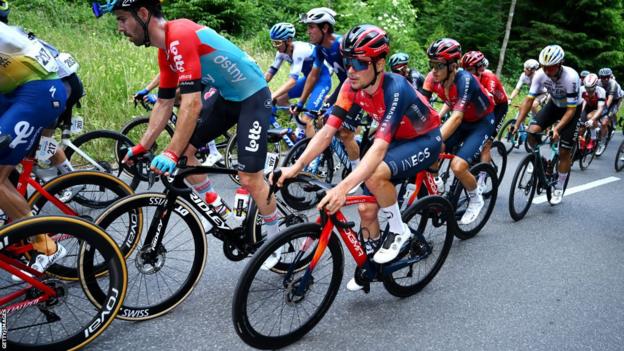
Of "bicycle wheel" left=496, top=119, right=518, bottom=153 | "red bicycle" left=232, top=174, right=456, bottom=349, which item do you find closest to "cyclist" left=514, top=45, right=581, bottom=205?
"bicycle wheel" left=496, top=119, right=518, bottom=153

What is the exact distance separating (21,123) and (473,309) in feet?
12.1

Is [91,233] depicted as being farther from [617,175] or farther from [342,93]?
[617,175]

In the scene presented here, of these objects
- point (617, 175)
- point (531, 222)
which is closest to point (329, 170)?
point (531, 222)

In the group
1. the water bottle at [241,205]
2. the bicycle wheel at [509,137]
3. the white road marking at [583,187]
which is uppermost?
the water bottle at [241,205]

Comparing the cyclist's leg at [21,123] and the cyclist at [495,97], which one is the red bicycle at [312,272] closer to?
the cyclist's leg at [21,123]

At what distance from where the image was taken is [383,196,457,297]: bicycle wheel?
365 cm

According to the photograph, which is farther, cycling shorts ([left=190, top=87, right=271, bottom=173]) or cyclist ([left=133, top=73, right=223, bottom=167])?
cyclist ([left=133, top=73, right=223, bottom=167])

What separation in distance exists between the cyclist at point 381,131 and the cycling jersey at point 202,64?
0.76m

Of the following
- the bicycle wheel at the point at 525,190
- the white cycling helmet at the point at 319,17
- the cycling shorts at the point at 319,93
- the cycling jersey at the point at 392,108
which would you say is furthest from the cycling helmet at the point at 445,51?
the cycling shorts at the point at 319,93

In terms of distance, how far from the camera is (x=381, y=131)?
10.6 ft

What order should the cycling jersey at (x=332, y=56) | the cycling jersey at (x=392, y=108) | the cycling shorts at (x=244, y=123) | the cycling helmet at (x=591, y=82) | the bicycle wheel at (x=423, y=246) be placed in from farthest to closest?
the cycling helmet at (x=591, y=82) < the cycling jersey at (x=332, y=56) < the bicycle wheel at (x=423, y=246) < the cycling shorts at (x=244, y=123) < the cycling jersey at (x=392, y=108)

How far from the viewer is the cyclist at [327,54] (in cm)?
600

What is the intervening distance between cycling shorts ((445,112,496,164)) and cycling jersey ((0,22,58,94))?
160 inches

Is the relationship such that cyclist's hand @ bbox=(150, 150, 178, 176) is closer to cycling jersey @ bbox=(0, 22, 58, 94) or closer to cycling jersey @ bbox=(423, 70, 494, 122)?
cycling jersey @ bbox=(0, 22, 58, 94)
